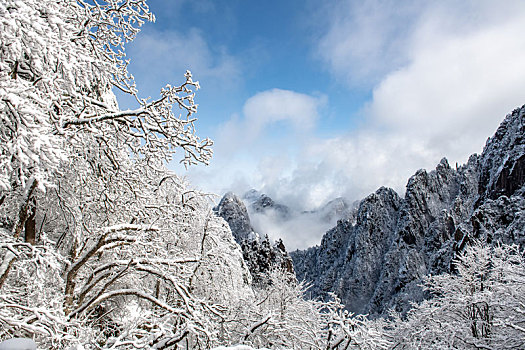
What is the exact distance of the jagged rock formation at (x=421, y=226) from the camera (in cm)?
4731

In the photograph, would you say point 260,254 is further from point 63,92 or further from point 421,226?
point 421,226

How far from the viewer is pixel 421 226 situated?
85.9 meters

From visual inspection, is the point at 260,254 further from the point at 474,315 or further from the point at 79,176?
the point at 79,176

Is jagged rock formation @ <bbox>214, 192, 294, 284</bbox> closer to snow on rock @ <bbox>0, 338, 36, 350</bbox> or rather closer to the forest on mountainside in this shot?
the forest on mountainside

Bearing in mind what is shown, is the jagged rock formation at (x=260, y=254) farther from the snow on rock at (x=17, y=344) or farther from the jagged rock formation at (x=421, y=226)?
the snow on rock at (x=17, y=344)

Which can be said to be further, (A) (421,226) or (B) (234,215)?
(B) (234,215)

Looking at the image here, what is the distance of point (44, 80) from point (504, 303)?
15.2 metres

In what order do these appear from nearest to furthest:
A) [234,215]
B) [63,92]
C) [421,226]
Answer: [63,92], [421,226], [234,215]

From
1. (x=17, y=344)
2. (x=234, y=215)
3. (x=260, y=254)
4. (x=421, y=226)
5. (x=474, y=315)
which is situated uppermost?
(x=234, y=215)

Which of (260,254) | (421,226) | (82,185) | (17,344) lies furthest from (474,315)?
(421,226)

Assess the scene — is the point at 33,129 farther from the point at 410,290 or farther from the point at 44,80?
the point at 410,290

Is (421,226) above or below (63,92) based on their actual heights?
above

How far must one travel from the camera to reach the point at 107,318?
6.77 meters

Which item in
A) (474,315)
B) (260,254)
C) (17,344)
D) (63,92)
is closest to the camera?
(17,344)
